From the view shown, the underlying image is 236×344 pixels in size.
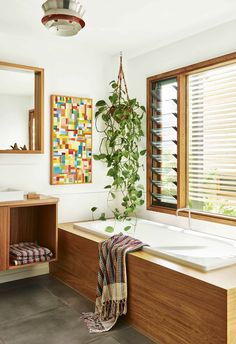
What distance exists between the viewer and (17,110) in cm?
345

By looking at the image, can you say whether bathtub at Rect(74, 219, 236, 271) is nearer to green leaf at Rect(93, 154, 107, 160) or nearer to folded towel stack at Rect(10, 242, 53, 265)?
folded towel stack at Rect(10, 242, 53, 265)

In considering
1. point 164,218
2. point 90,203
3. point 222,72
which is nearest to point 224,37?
point 222,72

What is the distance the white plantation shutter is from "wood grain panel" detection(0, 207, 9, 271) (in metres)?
1.76

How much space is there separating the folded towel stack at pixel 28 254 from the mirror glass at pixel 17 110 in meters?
0.92

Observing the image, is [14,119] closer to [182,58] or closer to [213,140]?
[182,58]

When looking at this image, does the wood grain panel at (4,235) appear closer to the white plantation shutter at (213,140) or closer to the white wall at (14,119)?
the white wall at (14,119)

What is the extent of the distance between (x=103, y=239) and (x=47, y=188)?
3.08 ft

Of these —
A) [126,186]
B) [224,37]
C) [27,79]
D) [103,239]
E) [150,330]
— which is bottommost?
[150,330]

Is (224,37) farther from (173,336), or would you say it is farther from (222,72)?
(173,336)

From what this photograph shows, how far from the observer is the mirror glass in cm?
338

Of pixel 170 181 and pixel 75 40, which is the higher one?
pixel 75 40

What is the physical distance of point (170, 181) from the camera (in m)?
3.80

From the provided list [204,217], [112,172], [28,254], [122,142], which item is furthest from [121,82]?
[28,254]

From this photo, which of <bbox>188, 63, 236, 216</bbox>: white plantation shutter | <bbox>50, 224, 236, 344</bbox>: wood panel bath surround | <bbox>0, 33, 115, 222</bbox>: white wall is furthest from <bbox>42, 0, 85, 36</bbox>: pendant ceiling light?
<bbox>50, 224, 236, 344</bbox>: wood panel bath surround
